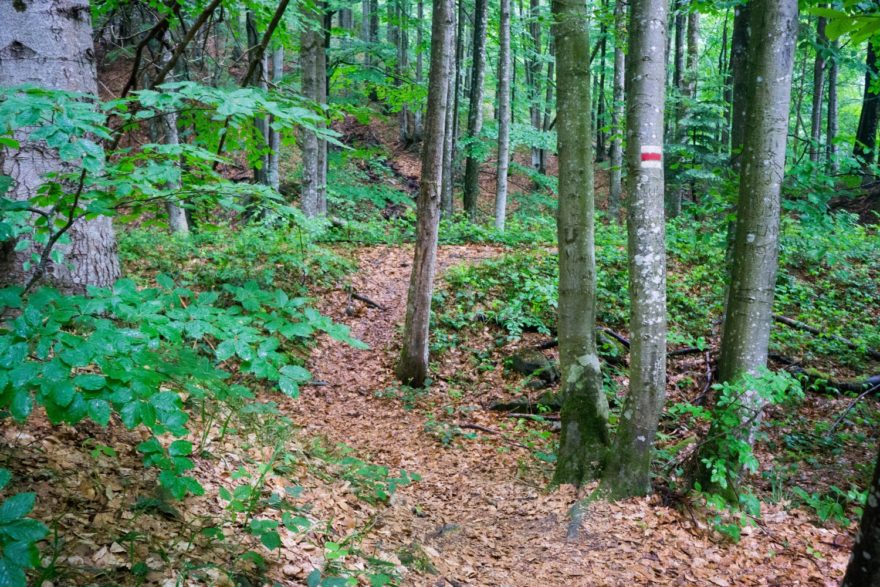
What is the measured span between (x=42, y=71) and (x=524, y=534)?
4.59 m

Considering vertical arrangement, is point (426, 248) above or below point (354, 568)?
above

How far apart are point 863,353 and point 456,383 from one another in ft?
18.7

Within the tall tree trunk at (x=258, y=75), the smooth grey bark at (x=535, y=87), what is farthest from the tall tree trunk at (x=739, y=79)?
the smooth grey bark at (x=535, y=87)

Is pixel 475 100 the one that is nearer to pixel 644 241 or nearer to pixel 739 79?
pixel 739 79

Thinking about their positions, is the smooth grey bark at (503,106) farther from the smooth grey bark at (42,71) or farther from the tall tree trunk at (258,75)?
the smooth grey bark at (42,71)

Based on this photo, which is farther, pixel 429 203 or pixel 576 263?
pixel 429 203

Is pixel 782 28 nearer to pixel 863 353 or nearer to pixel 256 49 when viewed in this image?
pixel 256 49

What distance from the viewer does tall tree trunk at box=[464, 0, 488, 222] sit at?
1431 cm

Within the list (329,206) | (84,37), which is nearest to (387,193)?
(329,206)

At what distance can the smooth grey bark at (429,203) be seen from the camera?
7.11 m

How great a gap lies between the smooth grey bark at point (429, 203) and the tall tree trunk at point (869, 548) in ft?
21.0

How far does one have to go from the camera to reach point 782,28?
4047 millimetres

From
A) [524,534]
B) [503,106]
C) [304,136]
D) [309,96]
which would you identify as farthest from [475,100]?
[524,534]

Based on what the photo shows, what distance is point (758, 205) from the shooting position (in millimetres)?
4199
